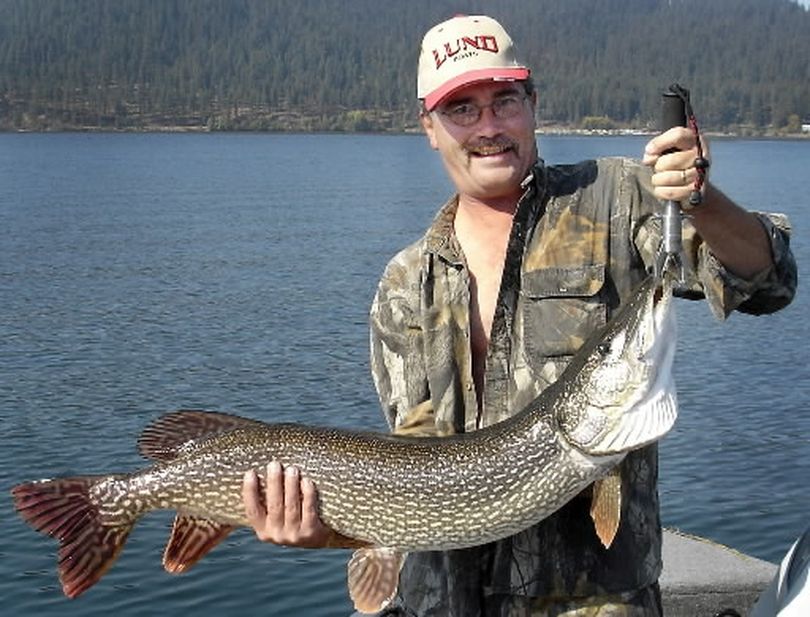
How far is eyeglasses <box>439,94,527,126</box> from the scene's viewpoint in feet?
13.7

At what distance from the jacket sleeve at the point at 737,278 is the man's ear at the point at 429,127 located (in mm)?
826

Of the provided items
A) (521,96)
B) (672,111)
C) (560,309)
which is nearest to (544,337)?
(560,309)

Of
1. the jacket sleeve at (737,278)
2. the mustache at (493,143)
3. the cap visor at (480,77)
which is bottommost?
the jacket sleeve at (737,278)

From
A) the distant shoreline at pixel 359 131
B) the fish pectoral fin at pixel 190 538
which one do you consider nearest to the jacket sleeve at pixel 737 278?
the fish pectoral fin at pixel 190 538

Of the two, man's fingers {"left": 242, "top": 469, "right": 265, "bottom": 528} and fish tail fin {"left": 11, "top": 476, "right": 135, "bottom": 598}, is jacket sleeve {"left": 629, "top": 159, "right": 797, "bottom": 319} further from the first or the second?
fish tail fin {"left": 11, "top": 476, "right": 135, "bottom": 598}

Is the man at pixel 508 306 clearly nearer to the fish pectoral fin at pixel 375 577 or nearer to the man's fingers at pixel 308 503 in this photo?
the man's fingers at pixel 308 503

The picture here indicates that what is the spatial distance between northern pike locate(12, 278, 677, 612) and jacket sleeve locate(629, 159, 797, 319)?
23cm

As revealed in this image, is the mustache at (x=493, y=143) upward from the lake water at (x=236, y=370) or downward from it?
upward

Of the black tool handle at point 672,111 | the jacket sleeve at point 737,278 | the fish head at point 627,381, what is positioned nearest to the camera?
the black tool handle at point 672,111

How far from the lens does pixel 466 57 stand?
417 centimetres

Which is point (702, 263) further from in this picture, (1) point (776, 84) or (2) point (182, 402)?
(1) point (776, 84)

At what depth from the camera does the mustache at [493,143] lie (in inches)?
162

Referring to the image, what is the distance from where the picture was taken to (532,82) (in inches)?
168

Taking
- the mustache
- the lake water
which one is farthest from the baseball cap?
the lake water
